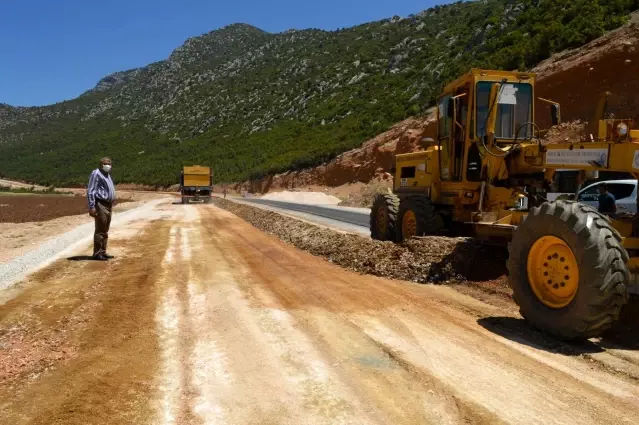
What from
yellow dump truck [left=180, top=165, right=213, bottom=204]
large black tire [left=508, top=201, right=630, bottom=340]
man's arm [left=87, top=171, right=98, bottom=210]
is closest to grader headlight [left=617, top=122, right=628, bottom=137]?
large black tire [left=508, top=201, right=630, bottom=340]

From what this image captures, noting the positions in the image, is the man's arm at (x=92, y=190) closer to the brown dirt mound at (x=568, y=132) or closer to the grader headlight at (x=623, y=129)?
the grader headlight at (x=623, y=129)

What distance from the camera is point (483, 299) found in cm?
691

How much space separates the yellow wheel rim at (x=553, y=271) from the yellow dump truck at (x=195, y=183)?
39813 millimetres

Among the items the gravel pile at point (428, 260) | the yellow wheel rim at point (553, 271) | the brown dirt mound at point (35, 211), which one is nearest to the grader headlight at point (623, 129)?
the yellow wheel rim at point (553, 271)

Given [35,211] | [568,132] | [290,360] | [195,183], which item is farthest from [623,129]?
[195,183]

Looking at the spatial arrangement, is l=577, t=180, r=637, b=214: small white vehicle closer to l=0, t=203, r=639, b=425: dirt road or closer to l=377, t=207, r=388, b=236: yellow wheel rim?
l=0, t=203, r=639, b=425: dirt road

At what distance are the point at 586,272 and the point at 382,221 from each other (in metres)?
7.36

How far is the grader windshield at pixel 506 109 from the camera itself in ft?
28.6

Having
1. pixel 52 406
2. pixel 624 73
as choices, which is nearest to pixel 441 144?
pixel 52 406

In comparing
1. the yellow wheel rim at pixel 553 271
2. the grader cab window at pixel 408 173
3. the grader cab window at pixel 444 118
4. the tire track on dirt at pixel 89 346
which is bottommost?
the tire track on dirt at pixel 89 346

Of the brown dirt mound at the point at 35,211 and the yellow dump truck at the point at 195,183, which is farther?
the yellow dump truck at the point at 195,183

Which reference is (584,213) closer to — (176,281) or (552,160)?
(552,160)

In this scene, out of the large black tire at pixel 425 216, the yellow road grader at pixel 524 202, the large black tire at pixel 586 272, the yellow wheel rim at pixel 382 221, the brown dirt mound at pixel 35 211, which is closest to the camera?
the large black tire at pixel 586 272

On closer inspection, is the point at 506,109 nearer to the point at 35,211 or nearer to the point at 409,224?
the point at 409,224
